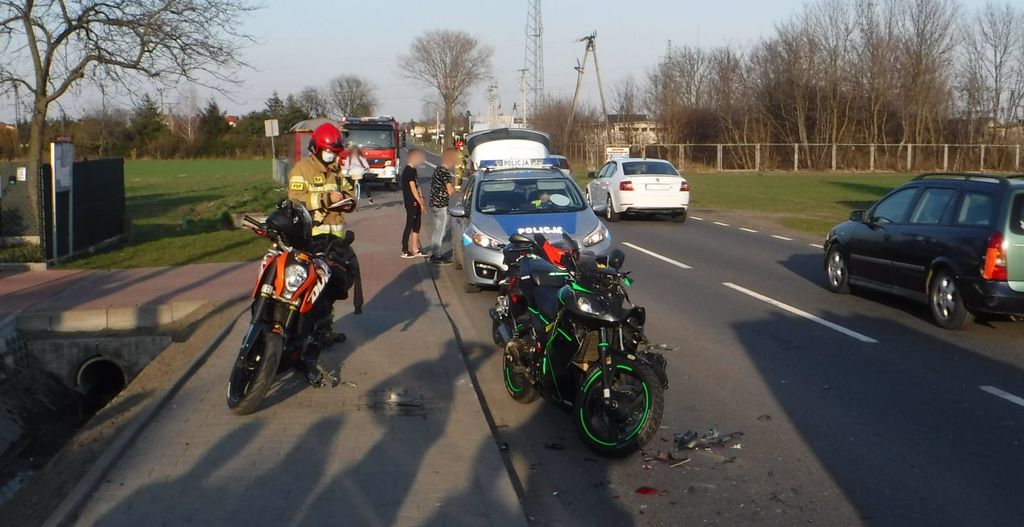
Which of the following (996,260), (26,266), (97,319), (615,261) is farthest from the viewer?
(26,266)

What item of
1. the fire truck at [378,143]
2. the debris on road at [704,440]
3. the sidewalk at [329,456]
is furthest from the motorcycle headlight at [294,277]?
the fire truck at [378,143]

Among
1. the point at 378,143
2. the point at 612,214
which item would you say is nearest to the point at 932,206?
the point at 612,214

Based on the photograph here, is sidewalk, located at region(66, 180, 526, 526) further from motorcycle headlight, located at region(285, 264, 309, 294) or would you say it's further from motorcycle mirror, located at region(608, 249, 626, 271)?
motorcycle mirror, located at region(608, 249, 626, 271)

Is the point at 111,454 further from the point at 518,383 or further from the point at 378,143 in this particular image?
the point at 378,143

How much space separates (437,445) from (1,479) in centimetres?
401

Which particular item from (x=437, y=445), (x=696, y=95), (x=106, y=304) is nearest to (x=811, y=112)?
(x=696, y=95)

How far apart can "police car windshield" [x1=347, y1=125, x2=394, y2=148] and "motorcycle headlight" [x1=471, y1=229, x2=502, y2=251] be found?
28.6m

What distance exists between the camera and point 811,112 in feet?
209

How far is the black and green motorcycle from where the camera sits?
20.5 feet

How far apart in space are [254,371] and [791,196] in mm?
32527

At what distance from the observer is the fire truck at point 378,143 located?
132 ft

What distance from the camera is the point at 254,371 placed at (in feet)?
22.6

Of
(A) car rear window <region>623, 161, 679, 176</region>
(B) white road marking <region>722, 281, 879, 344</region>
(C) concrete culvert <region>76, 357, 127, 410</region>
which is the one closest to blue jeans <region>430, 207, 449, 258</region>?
(B) white road marking <region>722, 281, 879, 344</region>

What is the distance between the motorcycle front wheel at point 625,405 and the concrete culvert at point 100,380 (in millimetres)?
6621
